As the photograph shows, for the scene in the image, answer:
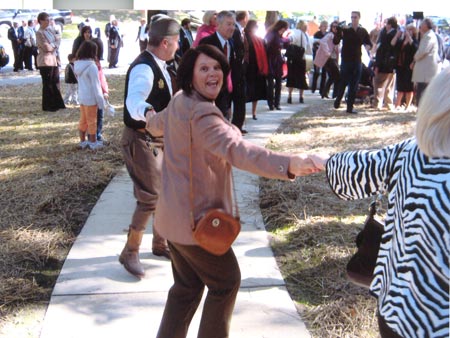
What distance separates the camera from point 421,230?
212 centimetres

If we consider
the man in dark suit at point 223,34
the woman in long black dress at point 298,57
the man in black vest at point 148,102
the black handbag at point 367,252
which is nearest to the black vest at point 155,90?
the man in black vest at point 148,102

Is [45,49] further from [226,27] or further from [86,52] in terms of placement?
[226,27]

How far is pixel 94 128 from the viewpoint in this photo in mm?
8758

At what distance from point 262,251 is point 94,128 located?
14.3 ft

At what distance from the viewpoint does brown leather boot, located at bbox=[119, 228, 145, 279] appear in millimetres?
4547

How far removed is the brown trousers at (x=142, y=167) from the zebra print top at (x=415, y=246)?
2.27 m

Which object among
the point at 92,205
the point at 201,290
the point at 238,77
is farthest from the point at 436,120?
the point at 238,77

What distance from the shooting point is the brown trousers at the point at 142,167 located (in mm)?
4383

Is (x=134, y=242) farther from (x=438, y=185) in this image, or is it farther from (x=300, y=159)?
(x=438, y=185)

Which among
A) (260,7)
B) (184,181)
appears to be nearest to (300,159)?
(184,181)

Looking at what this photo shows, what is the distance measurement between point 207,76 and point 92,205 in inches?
142

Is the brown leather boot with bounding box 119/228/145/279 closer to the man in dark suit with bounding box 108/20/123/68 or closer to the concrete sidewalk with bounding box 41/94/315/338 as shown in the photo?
A: the concrete sidewalk with bounding box 41/94/315/338

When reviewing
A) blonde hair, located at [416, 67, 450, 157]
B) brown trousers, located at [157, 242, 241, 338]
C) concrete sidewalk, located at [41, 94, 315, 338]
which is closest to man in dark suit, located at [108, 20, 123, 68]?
concrete sidewalk, located at [41, 94, 315, 338]

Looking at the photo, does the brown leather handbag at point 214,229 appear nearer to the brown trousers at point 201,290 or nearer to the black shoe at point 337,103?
the brown trousers at point 201,290
